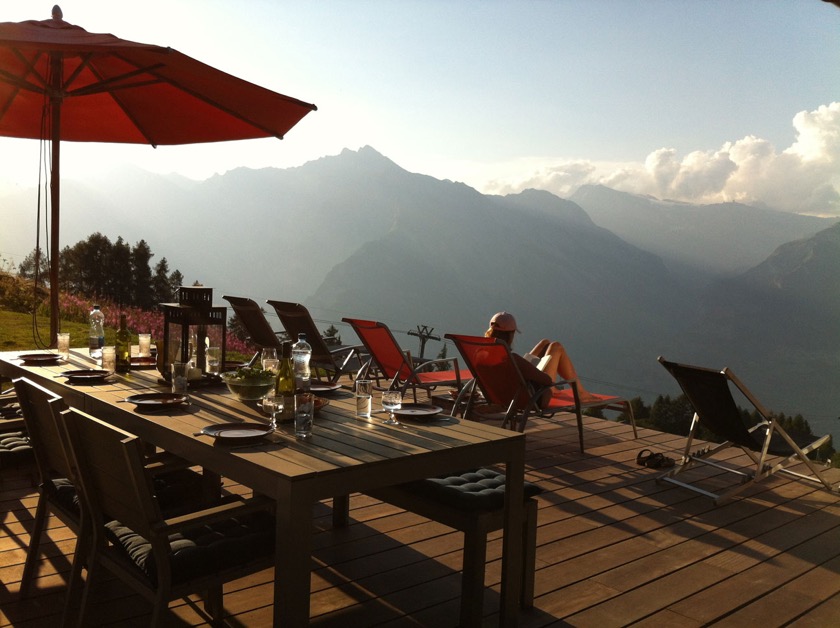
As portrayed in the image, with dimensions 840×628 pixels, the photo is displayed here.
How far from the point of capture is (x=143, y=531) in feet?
6.19

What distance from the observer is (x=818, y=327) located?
267ft

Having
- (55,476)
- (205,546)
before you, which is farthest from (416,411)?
(55,476)

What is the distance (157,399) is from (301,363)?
572mm

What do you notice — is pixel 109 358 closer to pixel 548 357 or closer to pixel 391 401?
pixel 391 401

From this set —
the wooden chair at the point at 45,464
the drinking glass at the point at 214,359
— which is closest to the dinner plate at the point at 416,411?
the drinking glass at the point at 214,359

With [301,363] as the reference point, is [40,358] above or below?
below

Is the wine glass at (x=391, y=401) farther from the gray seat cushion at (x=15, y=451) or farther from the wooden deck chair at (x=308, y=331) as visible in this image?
the wooden deck chair at (x=308, y=331)

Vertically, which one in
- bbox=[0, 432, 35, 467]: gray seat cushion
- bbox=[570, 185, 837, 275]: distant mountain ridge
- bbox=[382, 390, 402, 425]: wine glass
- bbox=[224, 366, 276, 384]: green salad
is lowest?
bbox=[0, 432, 35, 467]: gray seat cushion

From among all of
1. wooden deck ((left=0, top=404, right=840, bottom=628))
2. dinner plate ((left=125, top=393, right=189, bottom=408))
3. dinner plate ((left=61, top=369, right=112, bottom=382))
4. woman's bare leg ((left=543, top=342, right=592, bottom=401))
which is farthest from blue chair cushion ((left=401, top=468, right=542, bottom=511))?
woman's bare leg ((left=543, top=342, right=592, bottom=401))

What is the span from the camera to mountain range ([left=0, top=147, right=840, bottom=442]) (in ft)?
271

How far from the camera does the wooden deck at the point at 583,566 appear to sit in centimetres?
257

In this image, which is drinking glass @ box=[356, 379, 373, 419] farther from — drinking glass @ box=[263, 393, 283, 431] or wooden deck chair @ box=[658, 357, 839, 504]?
wooden deck chair @ box=[658, 357, 839, 504]

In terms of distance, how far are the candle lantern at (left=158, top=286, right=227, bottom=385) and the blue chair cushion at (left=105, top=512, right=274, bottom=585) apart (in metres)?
0.97

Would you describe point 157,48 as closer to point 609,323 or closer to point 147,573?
point 147,573
